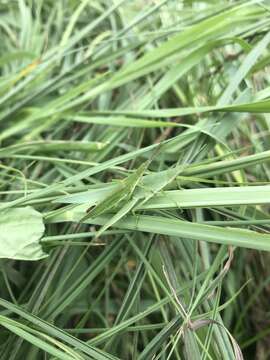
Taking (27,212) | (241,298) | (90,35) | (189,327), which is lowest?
(241,298)

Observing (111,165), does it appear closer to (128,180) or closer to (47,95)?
(128,180)

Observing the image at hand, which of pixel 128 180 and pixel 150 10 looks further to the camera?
pixel 150 10

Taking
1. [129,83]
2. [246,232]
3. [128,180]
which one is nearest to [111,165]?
[128,180]

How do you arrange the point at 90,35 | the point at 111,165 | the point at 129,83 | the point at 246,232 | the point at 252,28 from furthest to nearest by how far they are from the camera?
the point at 90,35 → the point at 129,83 → the point at 252,28 → the point at 111,165 → the point at 246,232

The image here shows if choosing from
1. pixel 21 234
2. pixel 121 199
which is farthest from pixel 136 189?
pixel 21 234

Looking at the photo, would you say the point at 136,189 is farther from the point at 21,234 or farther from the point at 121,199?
the point at 21,234

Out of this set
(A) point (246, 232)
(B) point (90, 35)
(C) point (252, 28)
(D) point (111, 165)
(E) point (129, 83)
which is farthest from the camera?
(B) point (90, 35)

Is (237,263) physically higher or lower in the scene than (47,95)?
lower
